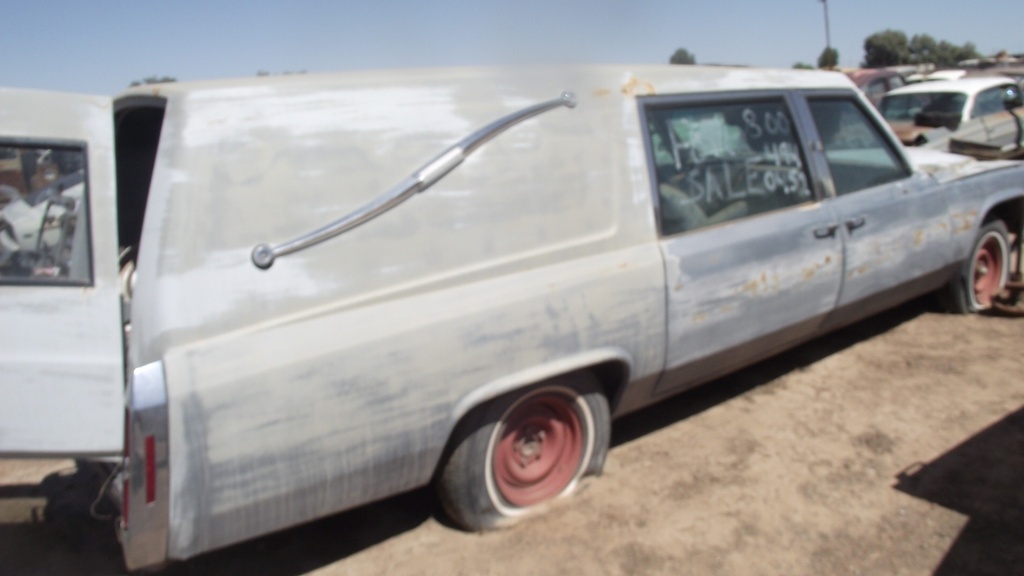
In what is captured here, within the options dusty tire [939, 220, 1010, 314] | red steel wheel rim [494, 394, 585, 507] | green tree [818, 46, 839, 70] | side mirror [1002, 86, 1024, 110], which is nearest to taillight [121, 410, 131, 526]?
red steel wheel rim [494, 394, 585, 507]

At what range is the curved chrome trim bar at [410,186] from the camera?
230 cm

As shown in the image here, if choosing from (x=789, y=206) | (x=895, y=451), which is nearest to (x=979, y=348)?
(x=895, y=451)

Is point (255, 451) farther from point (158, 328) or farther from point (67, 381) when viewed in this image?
point (67, 381)

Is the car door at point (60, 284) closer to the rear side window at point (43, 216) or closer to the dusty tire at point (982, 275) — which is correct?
the rear side window at point (43, 216)

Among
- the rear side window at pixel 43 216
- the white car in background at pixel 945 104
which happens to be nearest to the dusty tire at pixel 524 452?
the rear side window at pixel 43 216

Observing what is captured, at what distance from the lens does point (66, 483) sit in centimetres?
331

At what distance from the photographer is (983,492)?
2.97m

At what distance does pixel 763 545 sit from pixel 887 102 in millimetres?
10732

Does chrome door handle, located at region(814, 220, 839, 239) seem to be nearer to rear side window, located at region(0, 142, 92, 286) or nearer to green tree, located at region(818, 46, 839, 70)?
rear side window, located at region(0, 142, 92, 286)

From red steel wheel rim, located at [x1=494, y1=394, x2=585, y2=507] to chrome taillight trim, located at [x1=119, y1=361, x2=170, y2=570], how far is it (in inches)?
Answer: 45.8

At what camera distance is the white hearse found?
221cm

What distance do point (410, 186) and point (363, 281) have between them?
35 centimetres

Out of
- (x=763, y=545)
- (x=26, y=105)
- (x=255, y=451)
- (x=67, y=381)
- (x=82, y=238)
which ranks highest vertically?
(x=26, y=105)

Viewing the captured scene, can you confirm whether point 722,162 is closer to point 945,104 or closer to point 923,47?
point 945,104
